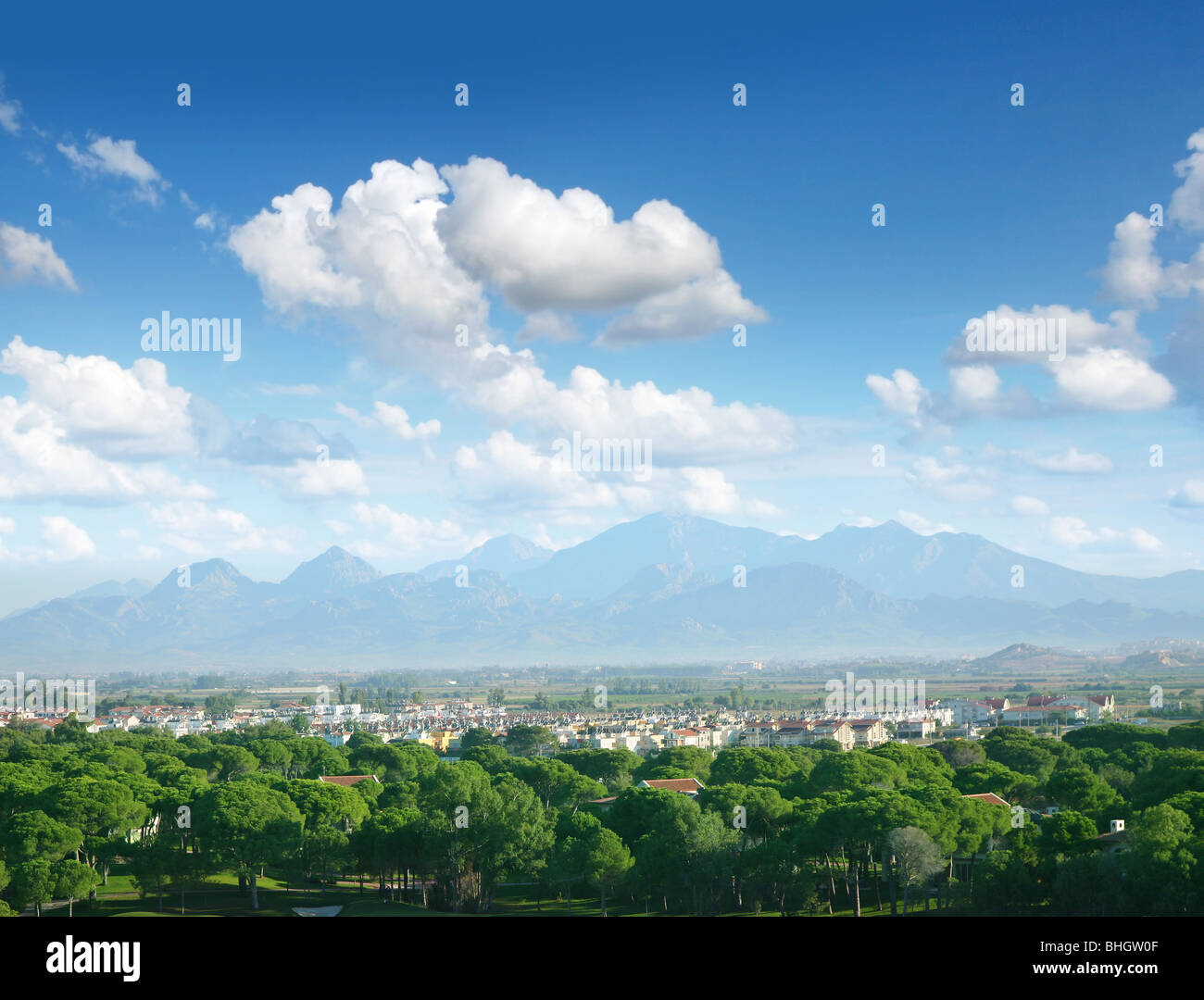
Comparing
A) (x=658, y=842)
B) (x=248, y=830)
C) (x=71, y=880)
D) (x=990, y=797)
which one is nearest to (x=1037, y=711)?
(x=990, y=797)

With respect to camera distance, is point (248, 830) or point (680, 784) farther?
point (680, 784)

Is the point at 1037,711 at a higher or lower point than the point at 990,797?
lower

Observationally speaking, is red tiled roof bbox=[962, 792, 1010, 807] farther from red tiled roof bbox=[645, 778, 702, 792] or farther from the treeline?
red tiled roof bbox=[645, 778, 702, 792]

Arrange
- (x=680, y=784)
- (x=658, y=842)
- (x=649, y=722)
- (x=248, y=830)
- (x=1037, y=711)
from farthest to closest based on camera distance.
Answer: (x=649, y=722)
(x=1037, y=711)
(x=680, y=784)
(x=248, y=830)
(x=658, y=842)

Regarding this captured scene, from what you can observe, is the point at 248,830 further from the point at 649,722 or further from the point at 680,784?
the point at 649,722

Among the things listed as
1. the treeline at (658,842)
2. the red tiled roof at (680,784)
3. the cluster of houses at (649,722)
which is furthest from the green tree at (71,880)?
the cluster of houses at (649,722)

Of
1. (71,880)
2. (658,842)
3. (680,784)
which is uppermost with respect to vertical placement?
(658,842)

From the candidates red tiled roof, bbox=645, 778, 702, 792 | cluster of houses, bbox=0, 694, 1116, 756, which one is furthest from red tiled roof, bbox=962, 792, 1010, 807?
cluster of houses, bbox=0, 694, 1116, 756

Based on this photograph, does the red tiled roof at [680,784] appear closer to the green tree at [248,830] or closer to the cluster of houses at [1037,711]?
the green tree at [248,830]
